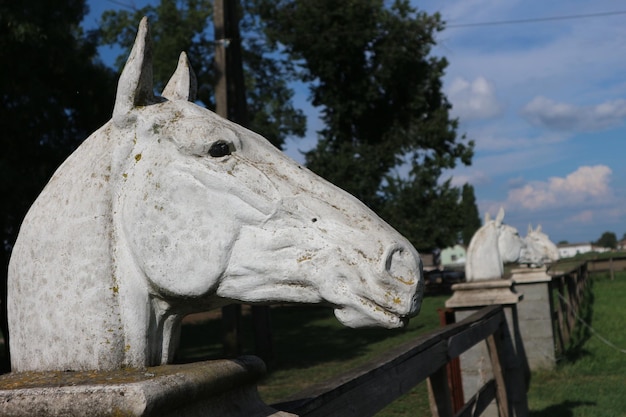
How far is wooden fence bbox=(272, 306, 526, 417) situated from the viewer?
7.09 ft

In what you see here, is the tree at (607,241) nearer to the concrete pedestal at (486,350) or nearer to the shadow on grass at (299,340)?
the shadow on grass at (299,340)

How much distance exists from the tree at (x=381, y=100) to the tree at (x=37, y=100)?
14.1m

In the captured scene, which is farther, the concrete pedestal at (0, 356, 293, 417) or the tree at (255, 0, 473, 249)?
the tree at (255, 0, 473, 249)

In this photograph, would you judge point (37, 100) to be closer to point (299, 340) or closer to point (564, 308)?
point (299, 340)

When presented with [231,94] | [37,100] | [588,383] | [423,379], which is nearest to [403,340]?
[588,383]

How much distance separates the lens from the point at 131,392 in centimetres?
118

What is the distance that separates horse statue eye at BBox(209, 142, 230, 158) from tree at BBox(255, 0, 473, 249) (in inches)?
913

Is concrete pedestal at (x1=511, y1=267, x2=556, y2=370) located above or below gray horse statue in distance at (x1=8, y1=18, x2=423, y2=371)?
below

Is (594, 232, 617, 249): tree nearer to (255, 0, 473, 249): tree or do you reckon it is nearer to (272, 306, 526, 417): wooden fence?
(255, 0, 473, 249): tree

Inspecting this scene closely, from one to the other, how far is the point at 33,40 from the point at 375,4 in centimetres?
1836

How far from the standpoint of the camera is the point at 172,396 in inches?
48.3

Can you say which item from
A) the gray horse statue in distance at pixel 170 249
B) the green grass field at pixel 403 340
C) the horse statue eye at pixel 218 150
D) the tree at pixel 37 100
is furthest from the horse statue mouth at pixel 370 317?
the tree at pixel 37 100

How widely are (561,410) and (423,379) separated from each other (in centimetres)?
439

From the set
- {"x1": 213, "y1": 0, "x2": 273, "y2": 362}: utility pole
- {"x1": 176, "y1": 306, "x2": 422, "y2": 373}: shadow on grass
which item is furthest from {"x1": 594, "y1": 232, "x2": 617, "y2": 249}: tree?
{"x1": 213, "y1": 0, "x2": 273, "y2": 362}: utility pole
